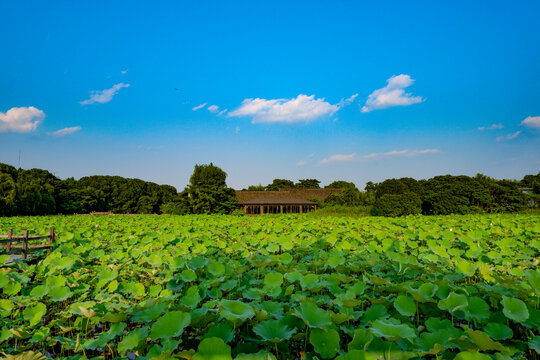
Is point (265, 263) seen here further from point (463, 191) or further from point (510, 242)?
point (463, 191)

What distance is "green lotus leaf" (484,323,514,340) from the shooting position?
6.37 ft

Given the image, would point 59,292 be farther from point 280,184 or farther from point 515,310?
point 280,184

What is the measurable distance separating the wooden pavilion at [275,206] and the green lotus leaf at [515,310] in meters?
33.9

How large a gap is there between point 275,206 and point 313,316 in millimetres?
35730

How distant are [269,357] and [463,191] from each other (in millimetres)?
35044

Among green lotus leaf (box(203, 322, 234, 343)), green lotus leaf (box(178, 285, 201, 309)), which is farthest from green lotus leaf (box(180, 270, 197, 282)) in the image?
green lotus leaf (box(203, 322, 234, 343))

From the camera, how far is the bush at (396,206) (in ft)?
80.9

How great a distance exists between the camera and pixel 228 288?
320cm

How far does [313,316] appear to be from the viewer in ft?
6.46

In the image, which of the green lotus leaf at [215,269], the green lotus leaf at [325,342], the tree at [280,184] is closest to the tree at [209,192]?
the green lotus leaf at [215,269]

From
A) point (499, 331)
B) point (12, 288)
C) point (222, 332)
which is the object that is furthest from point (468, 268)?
point (12, 288)

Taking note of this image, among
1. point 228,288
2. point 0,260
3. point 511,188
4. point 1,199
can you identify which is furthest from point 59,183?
point 511,188

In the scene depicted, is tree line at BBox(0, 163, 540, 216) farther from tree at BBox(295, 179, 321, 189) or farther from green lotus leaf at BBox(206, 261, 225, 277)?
tree at BBox(295, 179, 321, 189)

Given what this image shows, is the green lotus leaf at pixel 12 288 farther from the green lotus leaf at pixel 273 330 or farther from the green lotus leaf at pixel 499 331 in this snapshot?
the green lotus leaf at pixel 499 331
